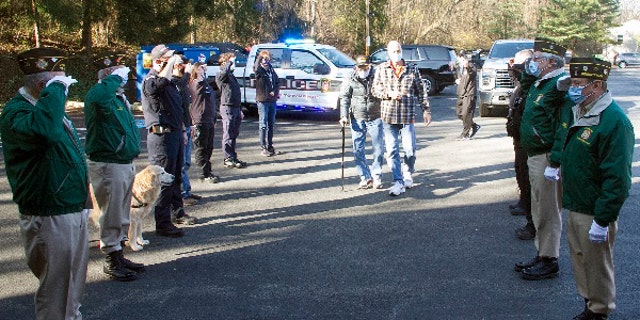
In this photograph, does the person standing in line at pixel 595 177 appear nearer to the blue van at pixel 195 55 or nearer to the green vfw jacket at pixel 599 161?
the green vfw jacket at pixel 599 161

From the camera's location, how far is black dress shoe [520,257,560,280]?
5738 millimetres

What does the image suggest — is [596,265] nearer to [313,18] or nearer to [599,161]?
[599,161]

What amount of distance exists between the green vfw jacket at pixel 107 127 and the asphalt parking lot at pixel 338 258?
119 centimetres

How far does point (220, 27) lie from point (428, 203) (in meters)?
29.6

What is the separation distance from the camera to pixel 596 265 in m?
4.52

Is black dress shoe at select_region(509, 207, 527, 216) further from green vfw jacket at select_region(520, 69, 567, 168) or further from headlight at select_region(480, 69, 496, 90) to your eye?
headlight at select_region(480, 69, 496, 90)

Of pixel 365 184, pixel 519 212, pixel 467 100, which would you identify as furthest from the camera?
pixel 467 100

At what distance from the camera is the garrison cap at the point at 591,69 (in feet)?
14.8

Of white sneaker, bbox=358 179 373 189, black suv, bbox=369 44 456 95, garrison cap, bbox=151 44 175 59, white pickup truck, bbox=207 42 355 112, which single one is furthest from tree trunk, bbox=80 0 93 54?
garrison cap, bbox=151 44 175 59

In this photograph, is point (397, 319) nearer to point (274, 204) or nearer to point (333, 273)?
point (333, 273)

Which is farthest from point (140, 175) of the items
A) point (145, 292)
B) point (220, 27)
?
point (220, 27)

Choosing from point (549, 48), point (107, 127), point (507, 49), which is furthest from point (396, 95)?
point (507, 49)

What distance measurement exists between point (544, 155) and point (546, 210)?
519 mm

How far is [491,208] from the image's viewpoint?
27.3 ft
